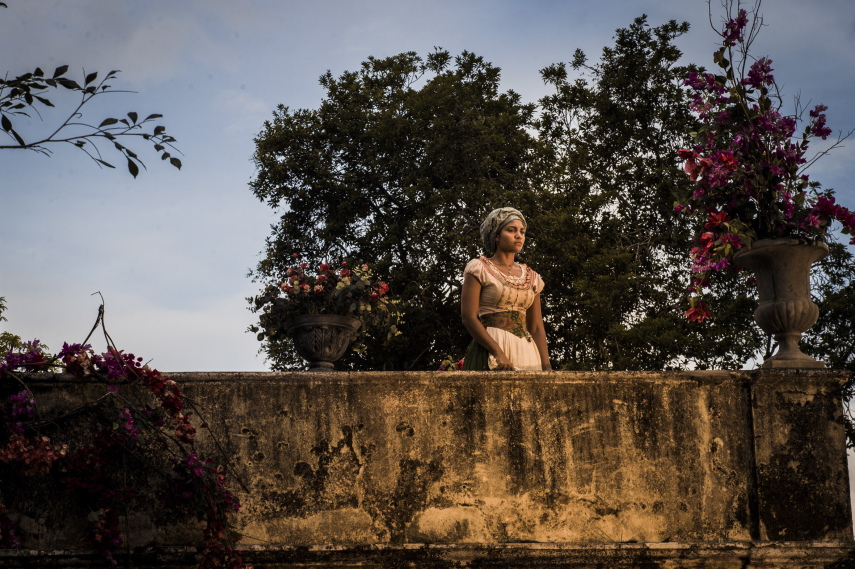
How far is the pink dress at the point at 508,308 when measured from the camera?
5.84 meters

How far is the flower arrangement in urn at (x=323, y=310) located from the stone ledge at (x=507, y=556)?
3.07 meters

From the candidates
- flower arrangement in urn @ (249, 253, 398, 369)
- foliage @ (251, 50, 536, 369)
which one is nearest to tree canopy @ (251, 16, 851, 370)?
foliage @ (251, 50, 536, 369)

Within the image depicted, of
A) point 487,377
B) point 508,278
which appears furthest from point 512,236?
point 487,377

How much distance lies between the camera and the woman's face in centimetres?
583

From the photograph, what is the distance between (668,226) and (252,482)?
46.0 ft

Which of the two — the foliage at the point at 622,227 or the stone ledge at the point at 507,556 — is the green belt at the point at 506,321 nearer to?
the stone ledge at the point at 507,556

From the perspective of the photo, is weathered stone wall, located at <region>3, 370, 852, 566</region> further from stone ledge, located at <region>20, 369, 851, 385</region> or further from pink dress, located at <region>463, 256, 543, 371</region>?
pink dress, located at <region>463, 256, 543, 371</region>

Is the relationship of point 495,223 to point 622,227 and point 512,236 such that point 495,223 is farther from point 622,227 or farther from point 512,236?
point 622,227

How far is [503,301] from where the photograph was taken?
5891mm

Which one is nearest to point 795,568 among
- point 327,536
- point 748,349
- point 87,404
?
Answer: point 327,536

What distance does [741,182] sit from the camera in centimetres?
564

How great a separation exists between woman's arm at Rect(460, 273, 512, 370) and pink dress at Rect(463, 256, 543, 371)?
60 mm

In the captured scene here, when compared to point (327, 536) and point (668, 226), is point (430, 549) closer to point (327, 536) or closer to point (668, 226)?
point (327, 536)

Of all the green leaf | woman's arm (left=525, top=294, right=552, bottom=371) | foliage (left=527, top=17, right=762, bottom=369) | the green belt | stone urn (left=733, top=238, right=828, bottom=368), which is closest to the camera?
the green leaf
